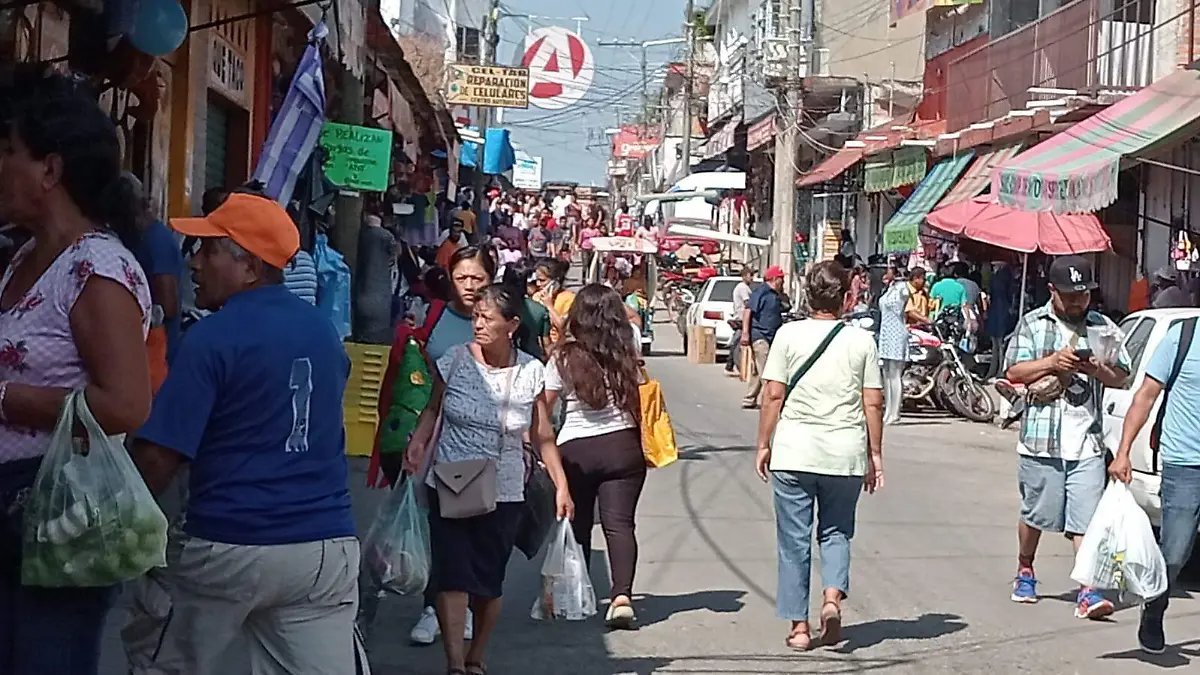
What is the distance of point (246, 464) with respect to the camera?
3.93 metres

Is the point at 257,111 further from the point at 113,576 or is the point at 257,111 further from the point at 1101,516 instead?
the point at 113,576

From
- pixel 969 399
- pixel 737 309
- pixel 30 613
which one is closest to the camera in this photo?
pixel 30 613

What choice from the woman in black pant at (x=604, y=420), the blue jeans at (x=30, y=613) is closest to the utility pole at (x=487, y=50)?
the woman in black pant at (x=604, y=420)

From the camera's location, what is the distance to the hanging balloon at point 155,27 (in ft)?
24.7

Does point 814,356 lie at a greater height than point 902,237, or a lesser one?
lesser

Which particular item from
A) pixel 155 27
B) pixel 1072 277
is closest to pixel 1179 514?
pixel 1072 277

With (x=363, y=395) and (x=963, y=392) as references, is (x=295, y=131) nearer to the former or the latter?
(x=363, y=395)

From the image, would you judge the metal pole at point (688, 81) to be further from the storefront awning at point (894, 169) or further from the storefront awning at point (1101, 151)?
the storefront awning at point (1101, 151)

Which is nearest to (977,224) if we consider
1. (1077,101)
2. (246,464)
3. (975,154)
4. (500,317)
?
(1077,101)

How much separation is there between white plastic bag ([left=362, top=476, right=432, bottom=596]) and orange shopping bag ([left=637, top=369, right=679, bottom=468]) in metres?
2.16

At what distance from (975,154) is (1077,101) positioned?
4643 mm

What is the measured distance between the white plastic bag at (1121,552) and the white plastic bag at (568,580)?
230 centimetres

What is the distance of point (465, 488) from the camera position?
6.46 meters

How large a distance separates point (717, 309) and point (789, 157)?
6.11 metres
